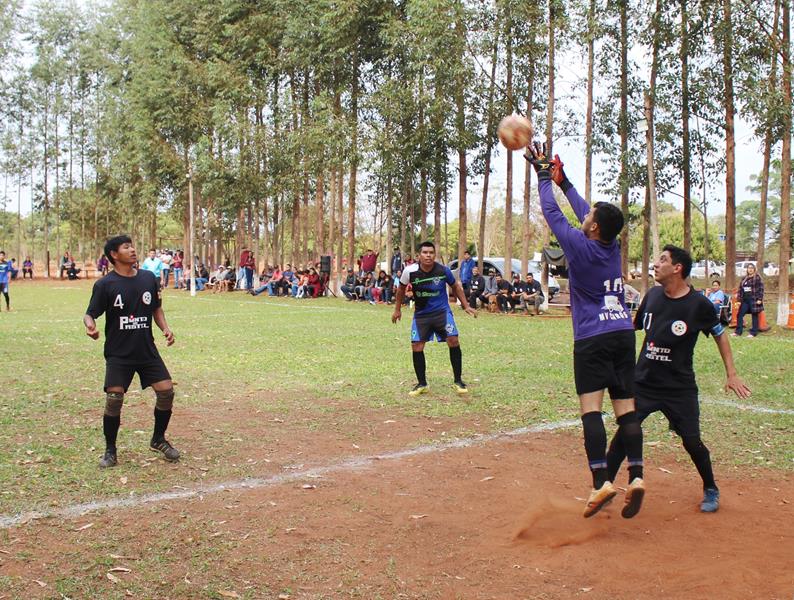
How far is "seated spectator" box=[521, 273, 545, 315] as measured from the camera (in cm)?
2384

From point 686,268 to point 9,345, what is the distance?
1307cm

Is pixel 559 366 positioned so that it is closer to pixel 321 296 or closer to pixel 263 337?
pixel 263 337

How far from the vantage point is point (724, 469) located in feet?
20.8

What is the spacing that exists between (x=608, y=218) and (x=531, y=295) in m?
19.4

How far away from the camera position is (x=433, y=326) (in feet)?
32.1

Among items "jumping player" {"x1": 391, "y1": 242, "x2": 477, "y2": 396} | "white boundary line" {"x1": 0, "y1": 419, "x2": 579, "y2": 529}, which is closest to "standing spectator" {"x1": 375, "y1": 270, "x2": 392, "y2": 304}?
"jumping player" {"x1": 391, "y1": 242, "x2": 477, "y2": 396}

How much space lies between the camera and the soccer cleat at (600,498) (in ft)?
15.7

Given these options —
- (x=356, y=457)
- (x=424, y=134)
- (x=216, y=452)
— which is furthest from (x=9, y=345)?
(x=424, y=134)

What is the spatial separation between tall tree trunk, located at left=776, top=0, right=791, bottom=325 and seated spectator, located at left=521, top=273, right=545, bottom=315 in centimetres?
688

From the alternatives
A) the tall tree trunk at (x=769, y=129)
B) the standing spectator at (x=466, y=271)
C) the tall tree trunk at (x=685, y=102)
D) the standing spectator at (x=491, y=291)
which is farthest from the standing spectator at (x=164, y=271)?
the tall tree trunk at (x=769, y=129)

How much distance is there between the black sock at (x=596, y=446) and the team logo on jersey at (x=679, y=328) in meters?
0.87

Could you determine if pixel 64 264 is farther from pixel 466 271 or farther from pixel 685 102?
pixel 685 102

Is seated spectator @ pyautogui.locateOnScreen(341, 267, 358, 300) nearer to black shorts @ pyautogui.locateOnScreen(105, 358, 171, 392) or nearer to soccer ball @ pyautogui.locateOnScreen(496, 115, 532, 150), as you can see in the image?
black shorts @ pyautogui.locateOnScreen(105, 358, 171, 392)

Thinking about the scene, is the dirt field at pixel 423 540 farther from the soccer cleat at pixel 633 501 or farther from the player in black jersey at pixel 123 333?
the player in black jersey at pixel 123 333
